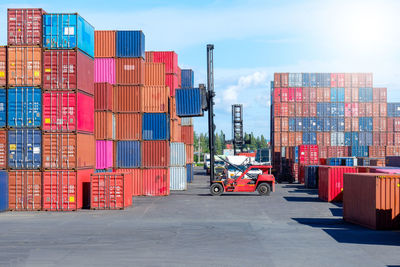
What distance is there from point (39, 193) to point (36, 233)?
345 inches

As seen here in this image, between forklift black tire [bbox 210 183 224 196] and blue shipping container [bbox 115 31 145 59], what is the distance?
1113 centimetres

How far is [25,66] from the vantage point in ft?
94.0

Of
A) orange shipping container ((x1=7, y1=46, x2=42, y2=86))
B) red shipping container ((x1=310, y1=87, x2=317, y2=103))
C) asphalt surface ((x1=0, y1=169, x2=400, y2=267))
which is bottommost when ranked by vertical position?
asphalt surface ((x1=0, y1=169, x2=400, y2=267))

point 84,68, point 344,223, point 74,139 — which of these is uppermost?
point 84,68

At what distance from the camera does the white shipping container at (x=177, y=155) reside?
44531mm

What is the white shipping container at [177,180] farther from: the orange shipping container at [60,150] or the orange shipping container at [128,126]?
the orange shipping container at [60,150]

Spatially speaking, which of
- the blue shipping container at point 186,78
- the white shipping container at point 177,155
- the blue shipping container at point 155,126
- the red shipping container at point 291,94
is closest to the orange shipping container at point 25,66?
the blue shipping container at point 155,126

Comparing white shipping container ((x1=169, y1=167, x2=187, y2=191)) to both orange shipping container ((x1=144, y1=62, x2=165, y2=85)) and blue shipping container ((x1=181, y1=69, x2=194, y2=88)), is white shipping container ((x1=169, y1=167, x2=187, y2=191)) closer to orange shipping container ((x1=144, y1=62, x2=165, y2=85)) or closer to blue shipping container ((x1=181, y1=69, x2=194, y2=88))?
orange shipping container ((x1=144, y1=62, x2=165, y2=85))

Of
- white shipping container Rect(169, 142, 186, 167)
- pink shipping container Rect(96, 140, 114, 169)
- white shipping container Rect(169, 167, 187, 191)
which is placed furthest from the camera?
white shipping container Rect(169, 167, 187, 191)

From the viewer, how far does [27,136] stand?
2844cm

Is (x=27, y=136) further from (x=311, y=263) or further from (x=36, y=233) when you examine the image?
(x=311, y=263)

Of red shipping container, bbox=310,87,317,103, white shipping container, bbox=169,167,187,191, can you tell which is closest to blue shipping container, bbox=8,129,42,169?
white shipping container, bbox=169,167,187,191

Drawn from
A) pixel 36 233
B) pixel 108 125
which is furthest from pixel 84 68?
pixel 36 233

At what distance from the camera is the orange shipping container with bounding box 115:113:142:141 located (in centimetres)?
3834
